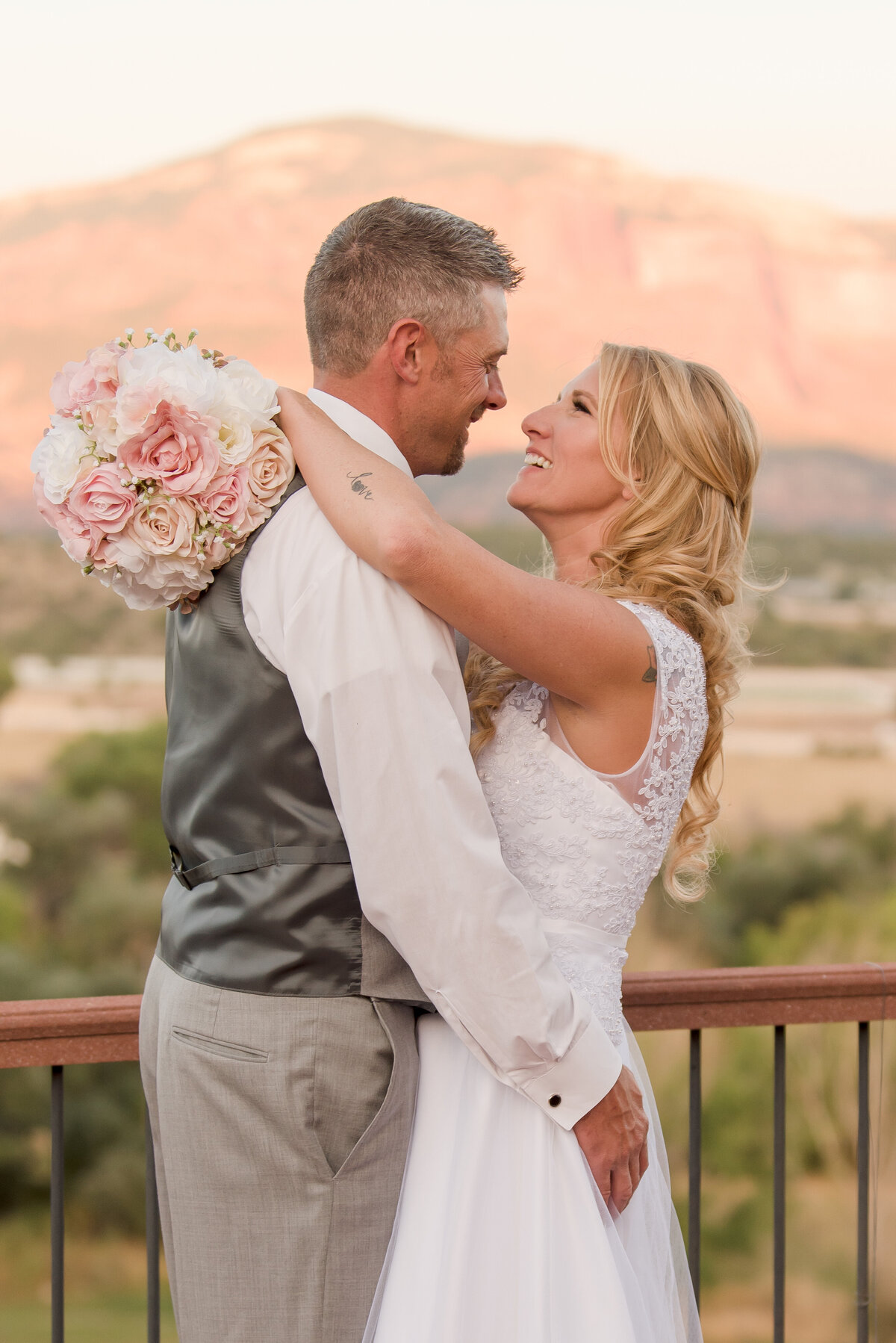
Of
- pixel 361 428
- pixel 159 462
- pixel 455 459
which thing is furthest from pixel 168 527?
pixel 455 459

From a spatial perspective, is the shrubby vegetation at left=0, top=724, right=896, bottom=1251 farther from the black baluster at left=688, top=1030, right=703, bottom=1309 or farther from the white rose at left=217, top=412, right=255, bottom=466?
the white rose at left=217, top=412, right=255, bottom=466

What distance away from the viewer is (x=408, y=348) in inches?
75.4

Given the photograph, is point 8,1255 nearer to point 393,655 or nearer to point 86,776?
point 86,776

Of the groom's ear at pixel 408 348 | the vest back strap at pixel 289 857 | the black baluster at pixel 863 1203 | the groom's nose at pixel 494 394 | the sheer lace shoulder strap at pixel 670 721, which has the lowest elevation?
the black baluster at pixel 863 1203

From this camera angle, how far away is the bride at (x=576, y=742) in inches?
67.7

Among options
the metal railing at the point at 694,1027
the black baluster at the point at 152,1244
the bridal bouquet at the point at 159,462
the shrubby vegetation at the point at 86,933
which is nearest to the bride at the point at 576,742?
the bridal bouquet at the point at 159,462

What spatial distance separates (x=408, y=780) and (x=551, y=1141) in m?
0.58

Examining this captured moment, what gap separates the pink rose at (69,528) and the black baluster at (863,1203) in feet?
5.77

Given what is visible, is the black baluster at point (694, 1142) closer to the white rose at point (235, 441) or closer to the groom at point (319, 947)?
the groom at point (319, 947)

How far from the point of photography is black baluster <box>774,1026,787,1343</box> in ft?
8.13

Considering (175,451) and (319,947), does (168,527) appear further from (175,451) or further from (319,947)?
(319,947)

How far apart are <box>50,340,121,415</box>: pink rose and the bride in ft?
0.80

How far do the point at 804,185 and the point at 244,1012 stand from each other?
41090 millimetres

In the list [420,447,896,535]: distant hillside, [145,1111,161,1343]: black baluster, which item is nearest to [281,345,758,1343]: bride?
[145,1111,161,1343]: black baluster
